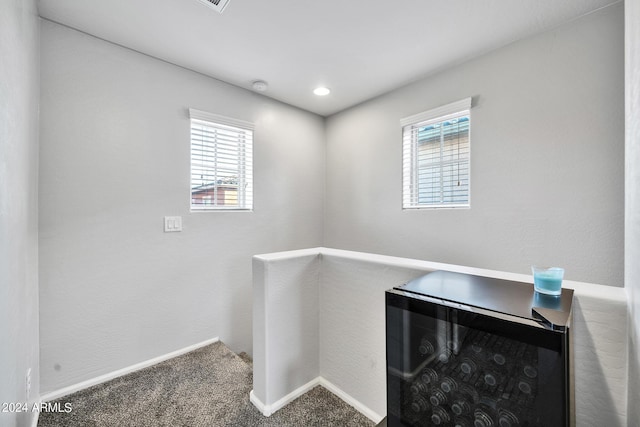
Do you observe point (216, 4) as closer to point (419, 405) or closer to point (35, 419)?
point (419, 405)

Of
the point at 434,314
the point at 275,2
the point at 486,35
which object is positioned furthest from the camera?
the point at 486,35

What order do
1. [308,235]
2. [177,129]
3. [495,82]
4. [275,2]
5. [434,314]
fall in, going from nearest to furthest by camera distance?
[434,314] < [275,2] < [495,82] < [177,129] < [308,235]

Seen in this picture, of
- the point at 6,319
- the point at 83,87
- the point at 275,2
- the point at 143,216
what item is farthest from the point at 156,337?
the point at 275,2

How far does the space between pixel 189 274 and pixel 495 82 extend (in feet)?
10.4

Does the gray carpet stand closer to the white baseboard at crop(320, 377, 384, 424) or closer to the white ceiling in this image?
the white baseboard at crop(320, 377, 384, 424)

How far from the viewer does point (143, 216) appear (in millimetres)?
2221

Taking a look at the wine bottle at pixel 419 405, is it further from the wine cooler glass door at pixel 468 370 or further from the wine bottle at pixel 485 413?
the wine bottle at pixel 485 413

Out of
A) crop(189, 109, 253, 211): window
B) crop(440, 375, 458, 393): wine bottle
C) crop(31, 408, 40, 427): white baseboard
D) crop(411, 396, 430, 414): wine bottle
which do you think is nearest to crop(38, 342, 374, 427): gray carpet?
crop(31, 408, 40, 427): white baseboard

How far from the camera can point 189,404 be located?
171cm

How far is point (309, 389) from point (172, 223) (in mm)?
1768

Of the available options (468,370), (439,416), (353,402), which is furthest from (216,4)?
(353,402)

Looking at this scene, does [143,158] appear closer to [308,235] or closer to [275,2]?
[275,2]

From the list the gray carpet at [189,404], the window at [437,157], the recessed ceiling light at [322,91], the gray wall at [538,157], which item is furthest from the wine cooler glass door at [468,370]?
the recessed ceiling light at [322,91]

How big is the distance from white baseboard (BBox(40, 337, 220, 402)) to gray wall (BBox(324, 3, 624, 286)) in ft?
7.46
